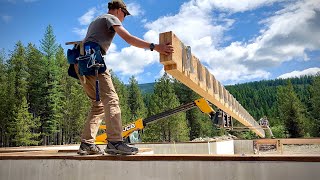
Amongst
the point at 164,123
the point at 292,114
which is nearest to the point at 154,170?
the point at 164,123

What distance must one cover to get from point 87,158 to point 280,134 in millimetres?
44227

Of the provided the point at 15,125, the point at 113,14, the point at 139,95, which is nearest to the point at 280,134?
the point at 139,95

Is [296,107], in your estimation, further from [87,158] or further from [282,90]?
[87,158]

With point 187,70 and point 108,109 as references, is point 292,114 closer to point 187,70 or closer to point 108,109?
point 187,70

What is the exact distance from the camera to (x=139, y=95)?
188ft

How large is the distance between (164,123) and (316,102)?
22681 mm

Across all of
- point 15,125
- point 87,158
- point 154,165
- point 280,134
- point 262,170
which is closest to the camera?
point 262,170

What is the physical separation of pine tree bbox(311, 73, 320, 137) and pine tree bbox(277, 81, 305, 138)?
1.90m

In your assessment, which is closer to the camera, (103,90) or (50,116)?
(103,90)

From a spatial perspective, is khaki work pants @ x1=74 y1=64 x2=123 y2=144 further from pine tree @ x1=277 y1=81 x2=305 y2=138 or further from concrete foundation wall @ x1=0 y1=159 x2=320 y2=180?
pine tree @ x1=277 y1=81 x2=305 y2=138

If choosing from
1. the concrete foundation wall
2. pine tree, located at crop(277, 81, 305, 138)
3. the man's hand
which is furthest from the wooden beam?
→ pine tree, located at crop(277, 81, 305, 138)

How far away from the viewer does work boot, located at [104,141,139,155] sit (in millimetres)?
3615

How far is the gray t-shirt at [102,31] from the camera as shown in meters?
3.75

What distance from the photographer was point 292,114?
42562mm
